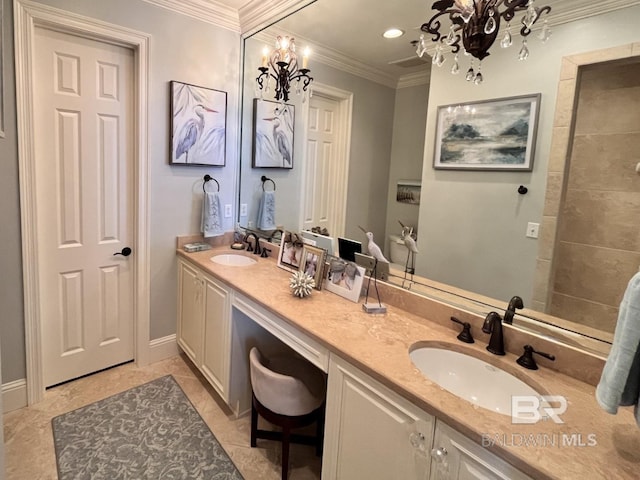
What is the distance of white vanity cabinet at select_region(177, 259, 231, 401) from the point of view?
2090 millimetres

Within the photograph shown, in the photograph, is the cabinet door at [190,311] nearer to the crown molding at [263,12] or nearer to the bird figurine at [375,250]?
the bird figurine at [375,250]

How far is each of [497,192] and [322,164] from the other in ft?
4.04

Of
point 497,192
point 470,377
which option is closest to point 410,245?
point 497,192

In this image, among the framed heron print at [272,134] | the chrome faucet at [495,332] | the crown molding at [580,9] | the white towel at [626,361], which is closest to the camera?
the white towel at [626,361]

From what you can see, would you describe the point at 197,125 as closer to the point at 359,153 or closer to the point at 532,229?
the point at 359,153

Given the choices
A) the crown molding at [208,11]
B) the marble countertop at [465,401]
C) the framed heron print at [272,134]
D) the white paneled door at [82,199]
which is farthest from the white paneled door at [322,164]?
the white paneled door at [82,199]

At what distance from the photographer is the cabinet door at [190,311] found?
2.40 meters

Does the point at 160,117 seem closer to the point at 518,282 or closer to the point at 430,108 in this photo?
the point at 430,108

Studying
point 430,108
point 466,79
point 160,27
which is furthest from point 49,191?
point 466,79

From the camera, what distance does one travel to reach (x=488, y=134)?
1.56 meters

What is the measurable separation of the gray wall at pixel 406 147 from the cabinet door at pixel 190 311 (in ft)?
4.35

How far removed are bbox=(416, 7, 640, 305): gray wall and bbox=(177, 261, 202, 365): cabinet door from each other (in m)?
1.50

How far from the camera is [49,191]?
2.17 metres

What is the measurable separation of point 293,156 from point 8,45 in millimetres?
1693
